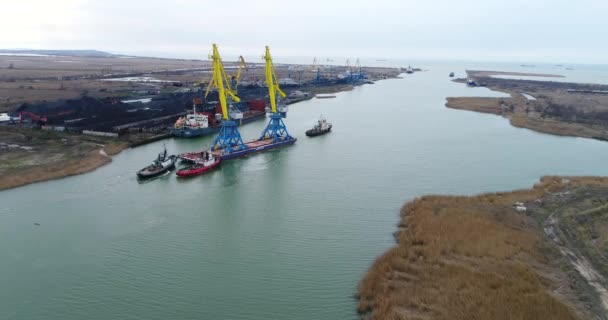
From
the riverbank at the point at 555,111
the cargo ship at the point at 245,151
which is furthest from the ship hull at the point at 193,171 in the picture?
the riverbank at the point at 555,111

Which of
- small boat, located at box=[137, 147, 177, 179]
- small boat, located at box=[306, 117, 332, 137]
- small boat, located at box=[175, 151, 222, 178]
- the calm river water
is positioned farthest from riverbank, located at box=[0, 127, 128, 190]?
small boat, located at box=[306, 117, 332, 137]

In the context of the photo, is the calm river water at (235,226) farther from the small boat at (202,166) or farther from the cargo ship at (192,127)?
the cargo ship at (192,127)

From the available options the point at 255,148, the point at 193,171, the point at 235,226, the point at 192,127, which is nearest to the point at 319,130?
the point at 255,148

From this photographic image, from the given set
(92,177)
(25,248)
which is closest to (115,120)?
(92,177)

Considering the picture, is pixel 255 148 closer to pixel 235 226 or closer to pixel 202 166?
pixel 202 166

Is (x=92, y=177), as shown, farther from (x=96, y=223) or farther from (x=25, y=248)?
(x=25, y=248)

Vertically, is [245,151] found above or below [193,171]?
above
